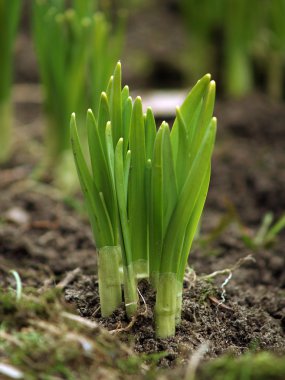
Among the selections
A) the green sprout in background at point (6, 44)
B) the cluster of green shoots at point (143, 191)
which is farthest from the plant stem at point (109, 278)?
the green sprout in background at point (6, 44)

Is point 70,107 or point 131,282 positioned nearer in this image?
point 131,282

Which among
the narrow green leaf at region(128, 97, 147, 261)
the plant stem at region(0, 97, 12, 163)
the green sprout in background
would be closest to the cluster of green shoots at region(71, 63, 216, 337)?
the narrow green leaf at region(128, 97, 147, 261)

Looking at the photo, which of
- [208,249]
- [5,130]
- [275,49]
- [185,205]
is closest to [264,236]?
[208,249]

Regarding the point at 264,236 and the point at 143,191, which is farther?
the point at 264,236

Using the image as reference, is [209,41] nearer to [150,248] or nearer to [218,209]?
[218,209]

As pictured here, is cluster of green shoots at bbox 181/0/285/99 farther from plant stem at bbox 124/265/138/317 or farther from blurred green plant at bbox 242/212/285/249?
plant stem at bbox 124/265/138/317

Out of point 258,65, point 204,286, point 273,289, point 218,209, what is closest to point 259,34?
point 258,65

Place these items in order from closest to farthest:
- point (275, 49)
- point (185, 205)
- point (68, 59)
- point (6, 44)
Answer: point (185, 205) < point (68, 59) < point (6, 44) < point (275, 49)

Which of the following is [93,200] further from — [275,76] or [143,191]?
[275,76]
